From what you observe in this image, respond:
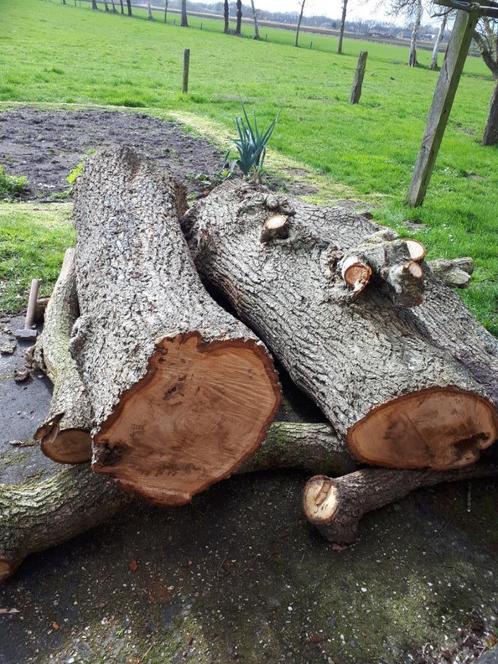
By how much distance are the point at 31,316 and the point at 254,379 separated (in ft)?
8.44

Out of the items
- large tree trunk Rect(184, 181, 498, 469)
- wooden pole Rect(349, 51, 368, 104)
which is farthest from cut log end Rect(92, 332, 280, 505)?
wooden pole Rect(349, 51, 368, 104)

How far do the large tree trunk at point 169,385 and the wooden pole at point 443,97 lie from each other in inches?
193

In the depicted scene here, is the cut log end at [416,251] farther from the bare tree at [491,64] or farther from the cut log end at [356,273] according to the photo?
the bare tree at [491,64]

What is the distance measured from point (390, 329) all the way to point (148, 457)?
1.39 m

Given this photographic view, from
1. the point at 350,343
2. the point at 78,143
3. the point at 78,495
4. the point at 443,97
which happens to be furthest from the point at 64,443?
the point at 78,143

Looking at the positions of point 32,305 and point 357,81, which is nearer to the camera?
point 32,305

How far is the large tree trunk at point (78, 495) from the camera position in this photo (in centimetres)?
258

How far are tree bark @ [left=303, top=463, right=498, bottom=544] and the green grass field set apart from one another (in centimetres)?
199

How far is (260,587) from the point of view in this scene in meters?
2.54

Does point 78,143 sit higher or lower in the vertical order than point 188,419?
lower

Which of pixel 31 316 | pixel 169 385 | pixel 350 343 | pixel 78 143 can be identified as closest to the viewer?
pixel 169 385

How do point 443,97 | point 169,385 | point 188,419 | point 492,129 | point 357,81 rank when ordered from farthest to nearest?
point 357,81 < point 492,129 < point 443,97 < point 188,419 < point 169,385

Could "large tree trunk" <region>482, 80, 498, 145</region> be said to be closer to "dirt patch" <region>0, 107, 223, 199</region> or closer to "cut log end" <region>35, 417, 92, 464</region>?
"dirt patch" <region>0, 107, 223, 199</region>

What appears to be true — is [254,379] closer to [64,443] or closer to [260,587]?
[260,587]
